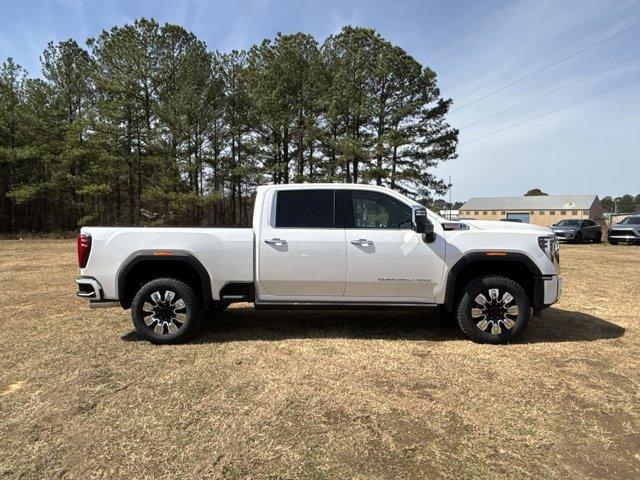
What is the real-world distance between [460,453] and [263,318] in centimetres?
392

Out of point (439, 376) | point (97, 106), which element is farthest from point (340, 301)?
point (97, 106)

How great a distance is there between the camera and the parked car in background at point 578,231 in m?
24.5

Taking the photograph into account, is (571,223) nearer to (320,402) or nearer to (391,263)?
(391,263)

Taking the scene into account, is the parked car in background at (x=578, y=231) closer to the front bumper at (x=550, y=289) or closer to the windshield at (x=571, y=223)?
the windshield at (x=571, y=223)

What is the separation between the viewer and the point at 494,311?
4.88 metres

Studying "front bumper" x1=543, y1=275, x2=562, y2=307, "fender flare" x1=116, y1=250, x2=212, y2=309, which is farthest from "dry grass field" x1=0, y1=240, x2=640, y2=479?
"fender flare" x1=116, y1=250, x2=212, y2=309

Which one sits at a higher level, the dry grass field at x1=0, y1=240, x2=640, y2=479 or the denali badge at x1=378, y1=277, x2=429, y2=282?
the denali badge at x1=378, y1=277, x2=429, y2=282

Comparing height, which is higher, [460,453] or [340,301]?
[340,301]

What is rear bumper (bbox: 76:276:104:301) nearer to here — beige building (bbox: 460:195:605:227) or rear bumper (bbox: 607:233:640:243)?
rear bumper (bbox: 607:233:640:243)

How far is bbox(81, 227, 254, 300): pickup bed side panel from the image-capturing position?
16.0 ft

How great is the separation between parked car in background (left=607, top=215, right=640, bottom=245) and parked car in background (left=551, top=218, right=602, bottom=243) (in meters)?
1.14

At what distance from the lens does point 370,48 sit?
95.2 ft

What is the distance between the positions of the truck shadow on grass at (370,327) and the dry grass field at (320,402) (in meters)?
0.05

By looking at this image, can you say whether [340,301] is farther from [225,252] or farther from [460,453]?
[460,453]
